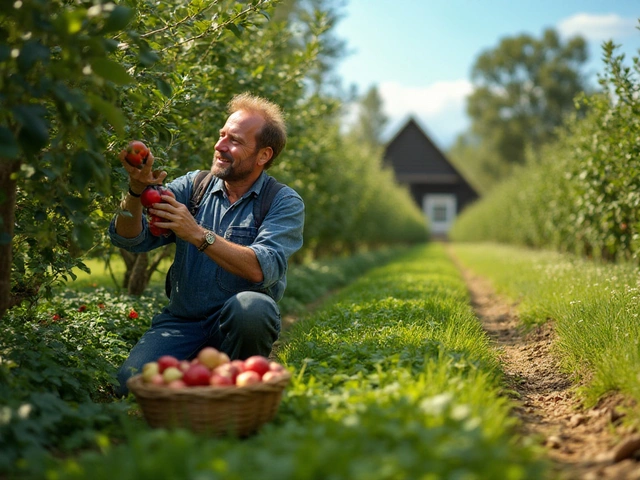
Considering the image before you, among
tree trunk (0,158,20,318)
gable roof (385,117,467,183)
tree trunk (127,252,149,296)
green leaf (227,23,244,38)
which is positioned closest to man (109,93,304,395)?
green leaf (227,23,244,38)

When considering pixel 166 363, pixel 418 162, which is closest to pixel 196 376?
pixel 166 363

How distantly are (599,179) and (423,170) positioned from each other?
3908 cm

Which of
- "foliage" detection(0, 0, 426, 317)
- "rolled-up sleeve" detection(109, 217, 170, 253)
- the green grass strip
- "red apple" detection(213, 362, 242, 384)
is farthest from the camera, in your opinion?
"rolled-up sleeve" detection(109, 217, 170, 253)

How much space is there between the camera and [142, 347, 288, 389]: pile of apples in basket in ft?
9.70

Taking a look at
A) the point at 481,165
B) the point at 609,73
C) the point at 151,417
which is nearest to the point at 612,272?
the point at 609,73

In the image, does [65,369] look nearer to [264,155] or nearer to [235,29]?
[264,155]

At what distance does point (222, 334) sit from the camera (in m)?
3.87

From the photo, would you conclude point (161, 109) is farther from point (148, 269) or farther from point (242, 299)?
point (148, 269)

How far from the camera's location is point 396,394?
2932mm

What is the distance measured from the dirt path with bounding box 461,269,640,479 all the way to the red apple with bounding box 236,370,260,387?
4.13ft

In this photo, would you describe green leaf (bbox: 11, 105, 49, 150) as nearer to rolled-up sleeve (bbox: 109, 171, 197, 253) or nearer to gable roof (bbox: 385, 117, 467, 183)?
rolled-up sleeve (bbox: 109, 171, 197, 253)

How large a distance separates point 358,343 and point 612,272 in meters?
4.43

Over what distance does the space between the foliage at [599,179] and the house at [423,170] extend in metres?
29.0

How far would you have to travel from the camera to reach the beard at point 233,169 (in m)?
4.16
